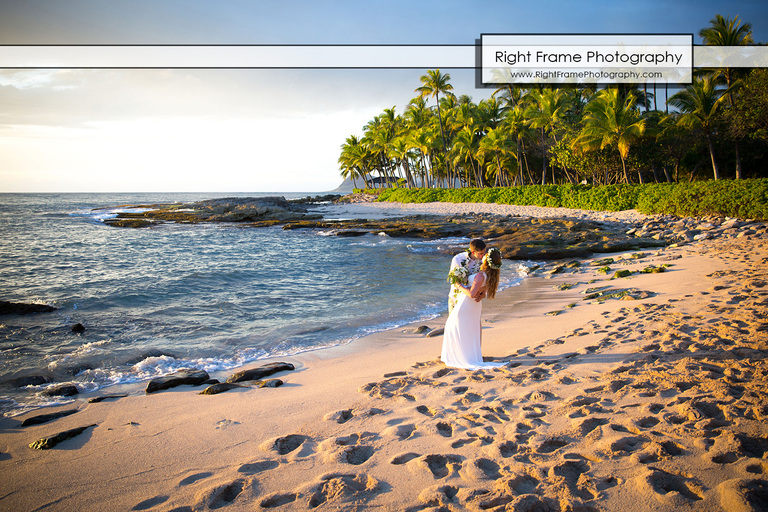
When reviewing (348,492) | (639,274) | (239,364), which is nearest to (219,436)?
(348,492)

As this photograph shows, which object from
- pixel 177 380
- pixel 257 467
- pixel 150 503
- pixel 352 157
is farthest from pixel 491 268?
pixel 352 157

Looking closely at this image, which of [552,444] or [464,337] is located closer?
[552,444]

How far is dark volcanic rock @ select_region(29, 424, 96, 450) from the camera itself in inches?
141

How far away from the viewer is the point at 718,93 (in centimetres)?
2495

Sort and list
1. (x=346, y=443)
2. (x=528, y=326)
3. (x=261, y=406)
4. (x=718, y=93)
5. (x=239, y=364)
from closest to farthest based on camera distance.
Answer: (x=346, y=443), (x=261, y=406), (x=239, y=364), (x=528, y=326), (x=718, y=93)

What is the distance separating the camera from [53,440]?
363cm

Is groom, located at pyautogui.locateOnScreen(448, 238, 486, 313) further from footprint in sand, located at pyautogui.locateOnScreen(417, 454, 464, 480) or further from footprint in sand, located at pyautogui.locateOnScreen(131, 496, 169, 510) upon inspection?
footprint in sand, located at pyautogui.locateOnScreen(131, 496, 169, 510)

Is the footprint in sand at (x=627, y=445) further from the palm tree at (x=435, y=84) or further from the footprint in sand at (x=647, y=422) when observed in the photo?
the palm tree at (x=435, y=84)

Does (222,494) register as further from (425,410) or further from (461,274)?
(461,274)

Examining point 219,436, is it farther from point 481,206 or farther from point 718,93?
point 481,206

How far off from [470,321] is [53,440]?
14.7 feet

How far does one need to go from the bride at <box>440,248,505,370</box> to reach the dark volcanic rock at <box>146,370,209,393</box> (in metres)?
3.25

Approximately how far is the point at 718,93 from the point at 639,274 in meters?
24.0

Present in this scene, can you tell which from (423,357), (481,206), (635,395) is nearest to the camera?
(635,395)
